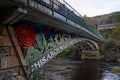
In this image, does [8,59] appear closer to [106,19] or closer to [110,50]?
[110,50]

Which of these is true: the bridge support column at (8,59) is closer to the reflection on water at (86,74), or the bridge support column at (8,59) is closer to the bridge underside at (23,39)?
the bridge underside at (23,39)

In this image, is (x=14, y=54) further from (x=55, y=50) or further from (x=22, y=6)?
(x=55, y=50)

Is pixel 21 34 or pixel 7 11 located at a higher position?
pixel 7 11

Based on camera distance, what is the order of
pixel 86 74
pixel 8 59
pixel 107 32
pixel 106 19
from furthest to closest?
pixel 106 19 < pixel 107 32 < pixel 86 74 < pixel 8 59

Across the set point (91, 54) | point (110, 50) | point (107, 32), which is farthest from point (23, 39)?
point (107, 32)

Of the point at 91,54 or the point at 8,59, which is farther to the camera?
the point at 91,54

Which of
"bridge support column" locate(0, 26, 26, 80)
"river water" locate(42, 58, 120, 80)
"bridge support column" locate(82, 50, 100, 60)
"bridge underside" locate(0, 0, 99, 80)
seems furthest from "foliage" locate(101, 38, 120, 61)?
"bridge support column" locate(0, 26, 26, 80)

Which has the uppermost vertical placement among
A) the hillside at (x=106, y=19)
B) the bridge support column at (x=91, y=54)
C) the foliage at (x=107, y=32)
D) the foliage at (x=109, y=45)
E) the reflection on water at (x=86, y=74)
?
the hillside at (x=106, y=19)

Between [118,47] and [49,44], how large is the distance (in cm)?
4325

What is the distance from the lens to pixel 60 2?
1684 cm

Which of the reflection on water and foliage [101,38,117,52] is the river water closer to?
the reflection on water

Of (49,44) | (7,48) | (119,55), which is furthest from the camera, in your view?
(119,55)

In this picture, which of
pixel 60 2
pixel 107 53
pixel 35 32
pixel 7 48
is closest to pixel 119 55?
pixel 107 53

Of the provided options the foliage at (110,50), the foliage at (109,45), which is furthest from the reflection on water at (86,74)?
the foliage at (109,45)
